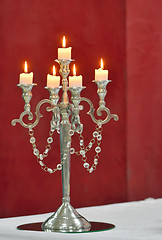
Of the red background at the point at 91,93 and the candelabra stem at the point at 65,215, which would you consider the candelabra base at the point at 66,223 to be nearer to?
the candelabra stem at the point at 65,215

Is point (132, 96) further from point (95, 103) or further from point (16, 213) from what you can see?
point (16, 213)

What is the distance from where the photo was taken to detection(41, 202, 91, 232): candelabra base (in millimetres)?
1461

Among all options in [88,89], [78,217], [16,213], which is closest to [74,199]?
[16,213]

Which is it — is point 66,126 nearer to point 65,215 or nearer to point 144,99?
point 65,215

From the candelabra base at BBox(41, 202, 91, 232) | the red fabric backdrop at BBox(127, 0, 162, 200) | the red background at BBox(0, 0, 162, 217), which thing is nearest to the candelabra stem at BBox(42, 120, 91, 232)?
the candelabra base at BBox(41, 202, 91, 232)

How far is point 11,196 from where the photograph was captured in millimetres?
2297

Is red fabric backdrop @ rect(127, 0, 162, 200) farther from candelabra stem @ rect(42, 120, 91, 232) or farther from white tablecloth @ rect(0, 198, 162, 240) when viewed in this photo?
candelabra stem @ rect(42, 120, 91, 232)

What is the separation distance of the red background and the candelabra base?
0.81 m

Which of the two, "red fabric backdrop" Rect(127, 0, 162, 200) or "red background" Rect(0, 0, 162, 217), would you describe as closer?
"red background" Rect(0, 0, 162, 217)

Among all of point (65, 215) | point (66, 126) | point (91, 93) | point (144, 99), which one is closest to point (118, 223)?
point (65, 215)

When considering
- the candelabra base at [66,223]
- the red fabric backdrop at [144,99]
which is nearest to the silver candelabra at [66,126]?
the candelabra base at [66,223]

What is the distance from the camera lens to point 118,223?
1.68 metres

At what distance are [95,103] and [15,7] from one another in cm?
58

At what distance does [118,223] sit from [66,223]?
0.26m
